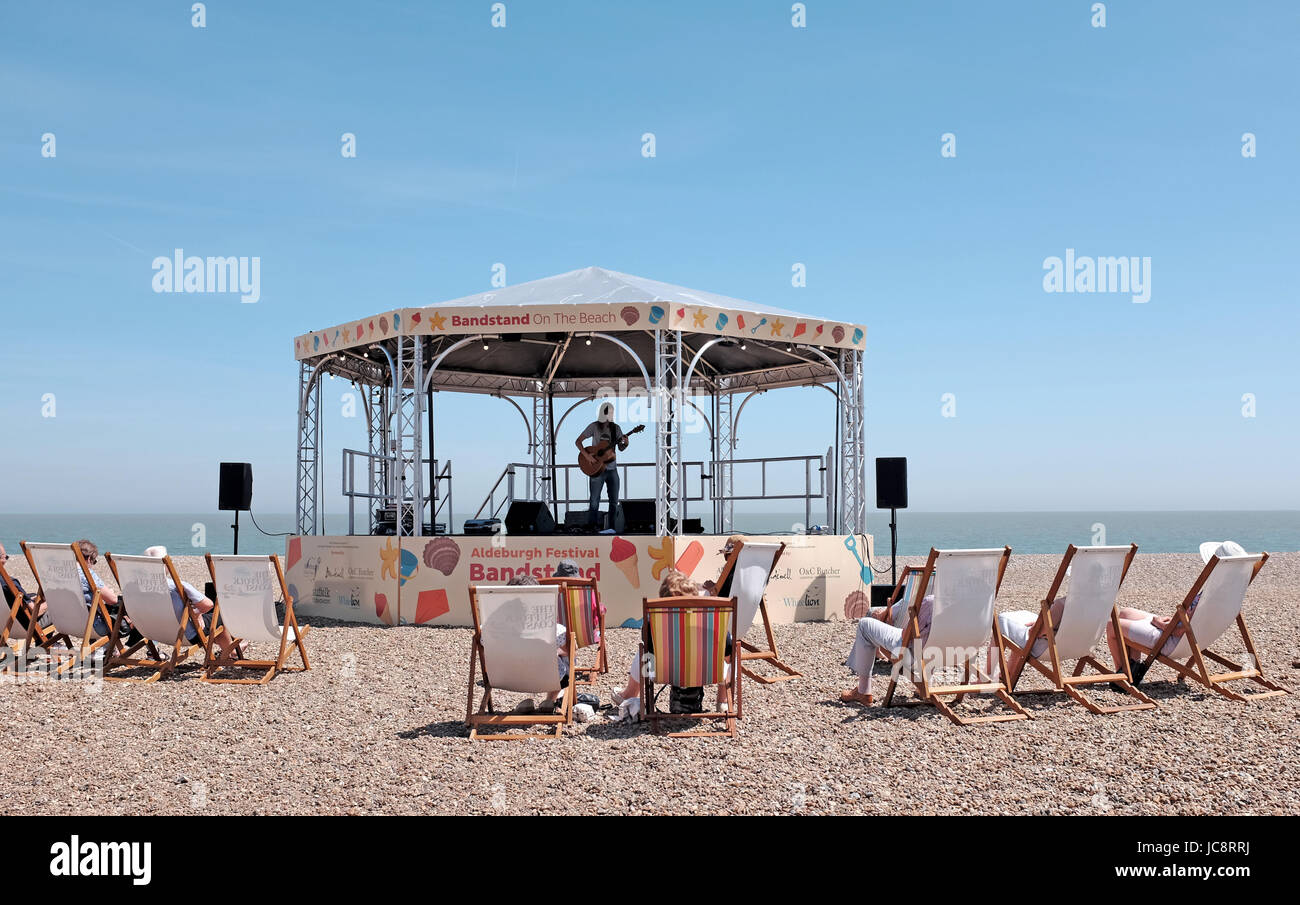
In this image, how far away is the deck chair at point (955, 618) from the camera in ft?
17.4

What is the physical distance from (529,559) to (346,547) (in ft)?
7.39

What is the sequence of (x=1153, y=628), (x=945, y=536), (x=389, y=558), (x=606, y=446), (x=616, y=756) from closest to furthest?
(x=616, y=756) < (x=1153, y=628) < (x=389, y=558) < (x=606, y=446) < (x=945, y=536)

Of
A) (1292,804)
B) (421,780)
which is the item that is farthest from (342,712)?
(1292,804)

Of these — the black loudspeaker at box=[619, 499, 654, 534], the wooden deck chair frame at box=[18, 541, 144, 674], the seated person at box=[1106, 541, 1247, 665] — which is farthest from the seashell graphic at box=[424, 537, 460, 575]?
the seated person at box=[1106, 541, 1247, 665]

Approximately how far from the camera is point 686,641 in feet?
17.0

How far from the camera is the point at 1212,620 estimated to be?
5.94 m

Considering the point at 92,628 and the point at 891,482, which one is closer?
the point at 92,628

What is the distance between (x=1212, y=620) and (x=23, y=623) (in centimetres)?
838

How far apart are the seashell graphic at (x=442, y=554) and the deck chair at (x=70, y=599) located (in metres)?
3.11

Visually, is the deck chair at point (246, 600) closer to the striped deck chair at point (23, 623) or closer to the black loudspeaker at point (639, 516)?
the striped deck chair at point (23, 623)

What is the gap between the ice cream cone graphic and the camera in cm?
959

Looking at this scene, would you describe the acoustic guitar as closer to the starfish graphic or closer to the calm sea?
the starfish graphic

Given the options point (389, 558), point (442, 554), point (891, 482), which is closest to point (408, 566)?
point (389, 558)

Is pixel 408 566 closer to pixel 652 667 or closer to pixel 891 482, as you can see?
pixel 652 667
